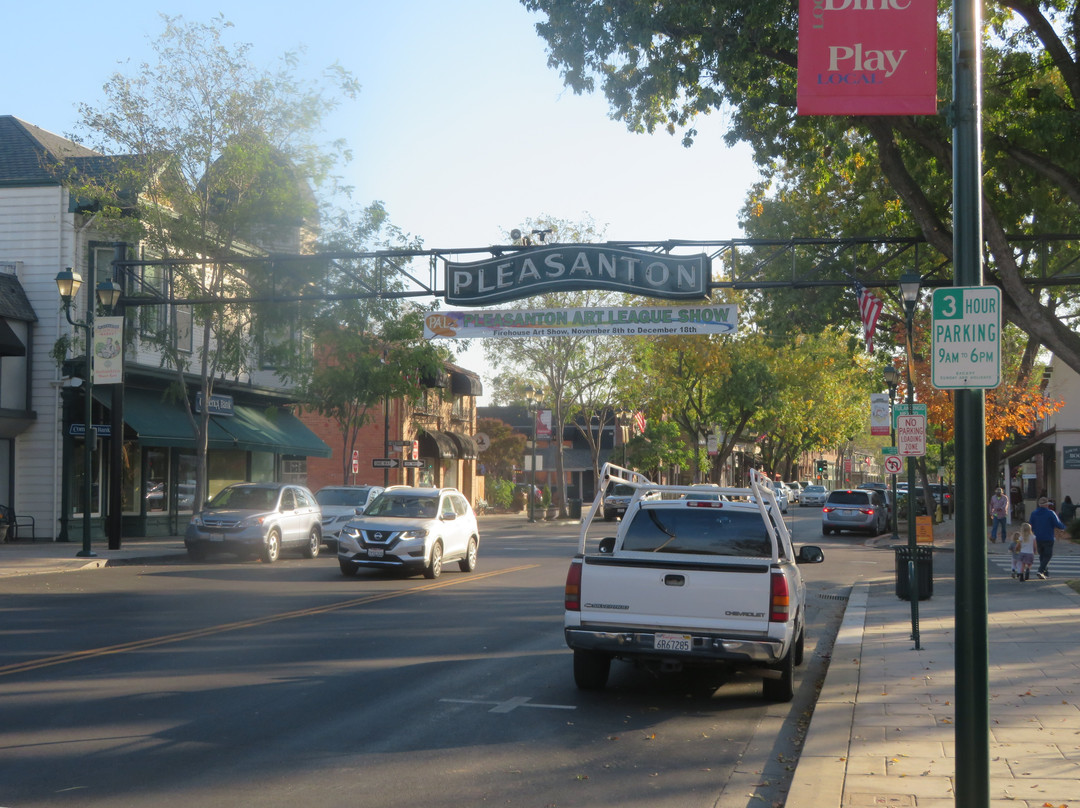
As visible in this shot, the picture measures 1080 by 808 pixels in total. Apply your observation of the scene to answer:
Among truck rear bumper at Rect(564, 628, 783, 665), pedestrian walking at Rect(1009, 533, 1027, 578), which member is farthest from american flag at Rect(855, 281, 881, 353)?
truck rear bumper at Rect(564, 628, 783, 665)

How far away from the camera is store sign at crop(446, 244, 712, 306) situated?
20.5 metres

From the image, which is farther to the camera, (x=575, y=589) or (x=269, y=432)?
(x=269, y=432)

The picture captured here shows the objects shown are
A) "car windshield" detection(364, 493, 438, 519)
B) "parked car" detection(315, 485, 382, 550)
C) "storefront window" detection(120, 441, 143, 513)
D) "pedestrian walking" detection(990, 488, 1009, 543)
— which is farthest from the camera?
"pedestrian walking" detection(990, 488, 1009, 543)

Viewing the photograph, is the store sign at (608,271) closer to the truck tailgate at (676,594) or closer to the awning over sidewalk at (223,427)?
the truck tailgate at (676,594)

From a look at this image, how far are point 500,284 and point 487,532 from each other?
65.7ft

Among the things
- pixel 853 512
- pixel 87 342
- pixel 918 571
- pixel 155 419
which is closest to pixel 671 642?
pixel 918 571

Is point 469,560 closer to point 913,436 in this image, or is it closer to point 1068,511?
point 913,436

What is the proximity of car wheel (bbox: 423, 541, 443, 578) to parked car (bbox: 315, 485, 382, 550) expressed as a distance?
751 cm

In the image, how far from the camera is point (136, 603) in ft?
52.0

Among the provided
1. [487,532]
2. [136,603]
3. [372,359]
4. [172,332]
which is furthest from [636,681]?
[487,532]

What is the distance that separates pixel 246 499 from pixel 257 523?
1.41 m

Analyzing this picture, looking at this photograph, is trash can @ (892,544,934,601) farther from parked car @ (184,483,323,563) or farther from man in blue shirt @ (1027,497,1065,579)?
parked car @ (184,483,323,563)

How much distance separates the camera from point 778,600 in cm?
930

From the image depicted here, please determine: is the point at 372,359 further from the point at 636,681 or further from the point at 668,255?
the point at 636,681
